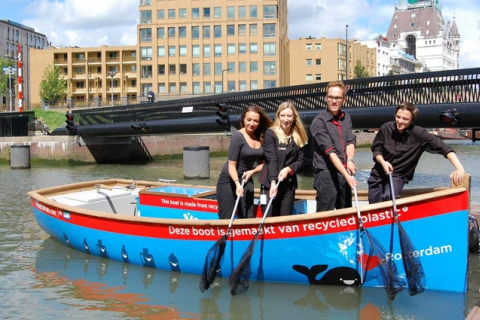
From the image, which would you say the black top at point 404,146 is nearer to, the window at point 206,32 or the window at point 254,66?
the window at point 254,66

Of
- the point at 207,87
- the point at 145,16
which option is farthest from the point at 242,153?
the point at 145,16

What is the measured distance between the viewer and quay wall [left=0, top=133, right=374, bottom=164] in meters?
30.8

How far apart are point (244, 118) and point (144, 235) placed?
7.21ft

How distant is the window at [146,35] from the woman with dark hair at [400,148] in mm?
75247

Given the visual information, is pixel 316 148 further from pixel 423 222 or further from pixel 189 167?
pixel 189 167

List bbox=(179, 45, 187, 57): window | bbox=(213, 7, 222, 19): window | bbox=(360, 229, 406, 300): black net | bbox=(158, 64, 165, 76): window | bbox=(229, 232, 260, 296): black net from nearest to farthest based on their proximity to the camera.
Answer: bbox=(360, 229, 406, 300): black net, bbox=(229, 232, 260, 296): black net, bbox=(213, 7, 222, 19): window, bbox=(179, 45, 187, 57): window, bbox=(158, 64, 165, 76): window

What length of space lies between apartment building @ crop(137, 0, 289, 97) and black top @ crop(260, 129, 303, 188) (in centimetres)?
6700

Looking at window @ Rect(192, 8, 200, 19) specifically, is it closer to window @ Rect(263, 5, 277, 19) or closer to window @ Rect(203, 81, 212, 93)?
window @ Rect(203, 81, 212, 93)

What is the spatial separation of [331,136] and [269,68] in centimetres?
6978

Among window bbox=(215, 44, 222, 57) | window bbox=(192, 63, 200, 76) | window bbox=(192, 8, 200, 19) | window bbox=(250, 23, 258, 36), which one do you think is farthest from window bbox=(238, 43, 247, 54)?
window bbox=(192, 8, 200, 19)

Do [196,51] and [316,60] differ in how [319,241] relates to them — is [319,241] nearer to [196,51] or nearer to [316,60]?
[196,51]

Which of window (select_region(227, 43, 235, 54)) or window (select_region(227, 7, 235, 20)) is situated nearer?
window (select_region(227, 7, 235, 20))

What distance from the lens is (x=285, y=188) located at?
22.8ft

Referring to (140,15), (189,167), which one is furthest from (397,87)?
(140,15)
